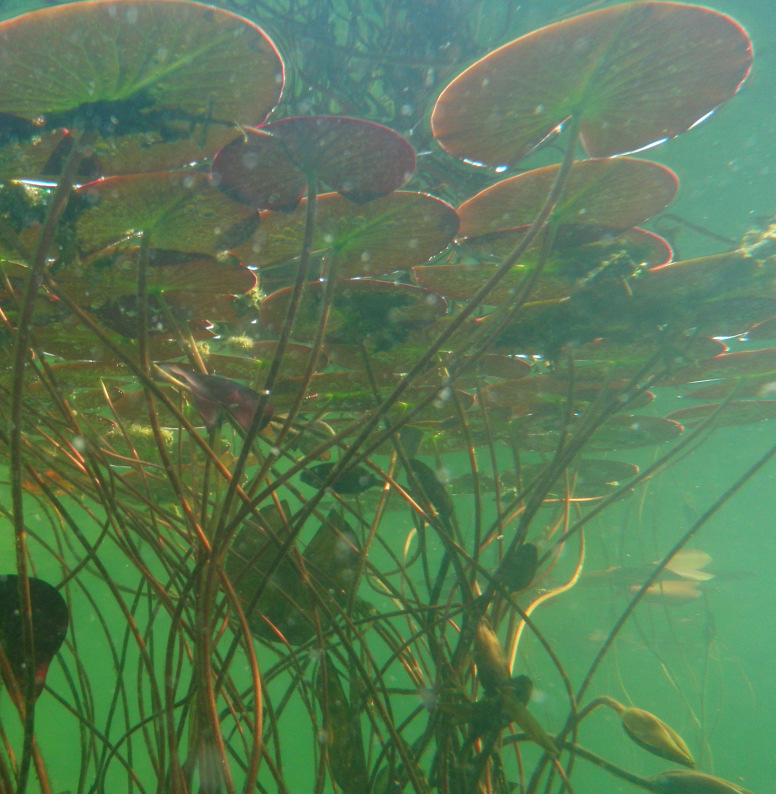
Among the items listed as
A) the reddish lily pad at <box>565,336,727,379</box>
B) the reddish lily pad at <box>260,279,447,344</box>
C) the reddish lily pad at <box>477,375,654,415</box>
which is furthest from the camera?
the reddish lily pad at <box>477,375,654,415</box>

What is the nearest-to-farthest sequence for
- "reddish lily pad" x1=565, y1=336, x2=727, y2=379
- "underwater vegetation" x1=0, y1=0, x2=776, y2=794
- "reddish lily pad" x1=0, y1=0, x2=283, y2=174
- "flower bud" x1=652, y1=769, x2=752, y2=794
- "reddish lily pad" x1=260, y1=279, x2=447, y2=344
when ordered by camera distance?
"reddish lily pad" x1=0, y1=0, x2=283, y2=174 < "underwater vegetation" x1=0, y1=0, x2=776, y2=794 < "flower bud" x1=652, y1=769, x2=752, y2=794 < "reddish lily pad" x1=260, y1=279, x2=447, y2=344 < "reddish lily pad" x1=565, y1=336, x2=727, y2=379

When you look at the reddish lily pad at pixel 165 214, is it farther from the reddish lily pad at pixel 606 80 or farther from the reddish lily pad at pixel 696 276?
the reddish lily pad at pixel 696 276

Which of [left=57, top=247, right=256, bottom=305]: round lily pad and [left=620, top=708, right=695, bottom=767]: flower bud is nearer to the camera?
[left=620, top=708, right=695, bottom=767]: flower bud

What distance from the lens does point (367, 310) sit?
268 centimetres

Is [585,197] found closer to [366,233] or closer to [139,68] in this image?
[366,233]

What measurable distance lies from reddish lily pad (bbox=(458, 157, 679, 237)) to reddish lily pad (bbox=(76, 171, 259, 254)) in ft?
3.42

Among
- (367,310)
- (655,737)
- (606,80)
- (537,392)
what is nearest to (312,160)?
(606,80)

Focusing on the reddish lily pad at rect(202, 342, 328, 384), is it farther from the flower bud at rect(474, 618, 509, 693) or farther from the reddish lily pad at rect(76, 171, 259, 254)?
the flower bud at rect(474, 618, 509, 693)

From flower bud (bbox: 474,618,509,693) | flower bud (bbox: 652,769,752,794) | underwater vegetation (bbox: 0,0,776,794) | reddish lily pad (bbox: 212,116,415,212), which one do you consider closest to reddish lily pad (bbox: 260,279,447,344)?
underwater vegetation (bbox: 0,0,776,794)

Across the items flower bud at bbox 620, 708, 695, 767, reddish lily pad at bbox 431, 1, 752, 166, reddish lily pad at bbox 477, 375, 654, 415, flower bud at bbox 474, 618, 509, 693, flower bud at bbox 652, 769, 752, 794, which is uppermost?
reddish lily pad at bbox 431, 1, 752, 166

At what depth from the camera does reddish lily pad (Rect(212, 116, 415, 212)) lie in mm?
1488

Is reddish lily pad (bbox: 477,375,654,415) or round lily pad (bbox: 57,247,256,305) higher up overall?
round lily pad (bbox: 57,247,256,305)

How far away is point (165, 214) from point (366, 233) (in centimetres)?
80

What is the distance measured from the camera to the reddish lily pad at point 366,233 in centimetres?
205
